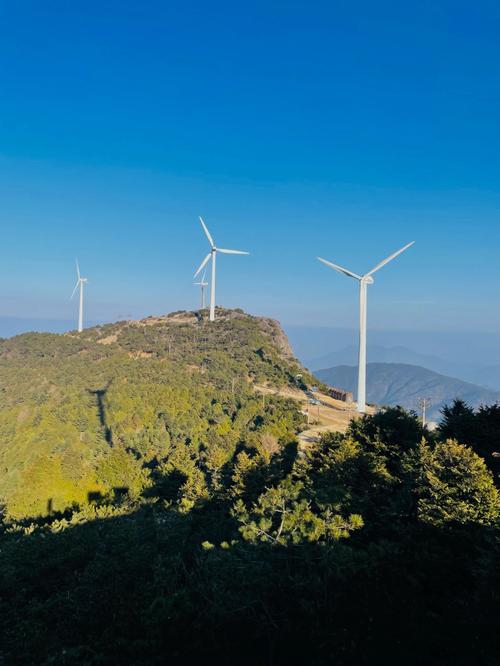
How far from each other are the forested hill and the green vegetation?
2.50 feet

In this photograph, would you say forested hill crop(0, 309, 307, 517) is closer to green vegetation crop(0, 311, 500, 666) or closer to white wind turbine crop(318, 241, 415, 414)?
green vegetation crop(0, 311, 500, 666)

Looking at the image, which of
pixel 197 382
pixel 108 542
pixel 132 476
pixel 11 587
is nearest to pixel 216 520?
pixel 108 542

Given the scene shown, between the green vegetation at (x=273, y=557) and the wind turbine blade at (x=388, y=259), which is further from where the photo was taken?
the wind turbine blade at (x=388, y=259)

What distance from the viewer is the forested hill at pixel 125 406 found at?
63094 millimetres

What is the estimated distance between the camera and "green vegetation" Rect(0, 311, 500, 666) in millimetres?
17000

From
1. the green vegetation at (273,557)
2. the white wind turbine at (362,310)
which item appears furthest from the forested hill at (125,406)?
the white wind turbine at (362,310)

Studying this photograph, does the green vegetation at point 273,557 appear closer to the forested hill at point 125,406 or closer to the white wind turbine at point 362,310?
the forested hill at point 125,406

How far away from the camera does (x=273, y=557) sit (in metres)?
21.8

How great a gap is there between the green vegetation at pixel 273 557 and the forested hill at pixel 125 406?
761 mm

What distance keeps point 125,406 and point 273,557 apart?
72.7 m

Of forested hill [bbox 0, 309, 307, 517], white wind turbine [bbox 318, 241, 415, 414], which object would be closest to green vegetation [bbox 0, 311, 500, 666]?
forested hill [bbox 0, 309, 307, 517]

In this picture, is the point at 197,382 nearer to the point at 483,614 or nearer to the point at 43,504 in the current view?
the point at 43,504

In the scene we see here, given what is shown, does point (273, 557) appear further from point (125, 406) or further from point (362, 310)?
point (125, 406)

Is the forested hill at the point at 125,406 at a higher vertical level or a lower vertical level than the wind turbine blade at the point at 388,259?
lower
